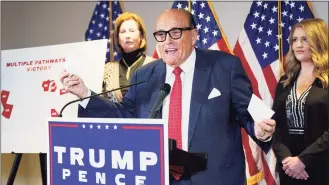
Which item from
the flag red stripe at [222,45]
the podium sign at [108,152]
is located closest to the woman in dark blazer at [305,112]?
the flag red stripe at [222,45]

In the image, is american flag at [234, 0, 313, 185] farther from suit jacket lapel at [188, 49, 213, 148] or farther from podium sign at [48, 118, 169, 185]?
podium sign at [48, 118, 169, 185]

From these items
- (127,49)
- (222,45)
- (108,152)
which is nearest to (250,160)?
(222,45)

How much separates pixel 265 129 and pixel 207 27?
1890 millimetres

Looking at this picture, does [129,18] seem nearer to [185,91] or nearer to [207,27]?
[207,27]

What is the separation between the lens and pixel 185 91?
58.5 inches

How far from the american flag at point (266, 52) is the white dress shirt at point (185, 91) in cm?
134

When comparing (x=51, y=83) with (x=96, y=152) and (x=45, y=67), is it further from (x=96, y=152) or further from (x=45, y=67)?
(x=96, y=152)

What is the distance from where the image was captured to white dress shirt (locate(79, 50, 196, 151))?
4.68 feet

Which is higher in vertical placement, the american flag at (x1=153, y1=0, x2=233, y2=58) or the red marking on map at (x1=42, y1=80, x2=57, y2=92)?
the american flag at (x1=153, y1=0, x2=233, y2=58)

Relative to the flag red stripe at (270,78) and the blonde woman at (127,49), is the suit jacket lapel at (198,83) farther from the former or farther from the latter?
the flag red stripe at (270,78)

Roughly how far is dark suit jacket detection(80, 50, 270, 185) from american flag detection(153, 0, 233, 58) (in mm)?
1408

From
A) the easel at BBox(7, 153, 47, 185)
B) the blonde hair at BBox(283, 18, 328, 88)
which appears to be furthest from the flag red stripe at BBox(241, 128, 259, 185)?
the easel at BBox(7, 153, 47, 185)

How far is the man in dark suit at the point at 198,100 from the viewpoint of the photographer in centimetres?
140

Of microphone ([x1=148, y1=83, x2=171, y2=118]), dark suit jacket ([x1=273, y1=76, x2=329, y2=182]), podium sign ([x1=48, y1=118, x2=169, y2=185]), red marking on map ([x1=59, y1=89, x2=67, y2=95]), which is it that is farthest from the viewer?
red marking on map ([x1=59, y1=89, x2=67, y2=95])
